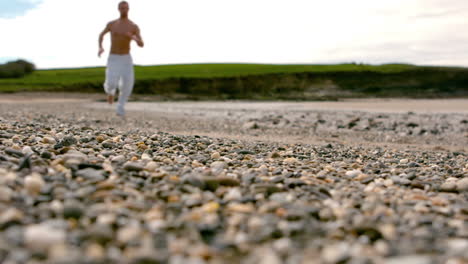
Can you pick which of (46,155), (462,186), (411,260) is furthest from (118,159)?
(462,186)

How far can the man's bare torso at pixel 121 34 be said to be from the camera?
1133cm

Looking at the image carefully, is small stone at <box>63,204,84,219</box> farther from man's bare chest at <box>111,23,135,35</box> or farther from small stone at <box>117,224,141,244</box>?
man's bare chest at <box>111,23,135,35</box>

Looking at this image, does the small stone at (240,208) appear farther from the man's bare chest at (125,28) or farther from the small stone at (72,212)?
the man's bare chest at (125,28)

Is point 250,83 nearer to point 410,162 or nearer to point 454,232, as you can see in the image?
point 410,162

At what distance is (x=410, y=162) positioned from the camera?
5410mm

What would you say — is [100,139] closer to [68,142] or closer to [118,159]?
[68,142]

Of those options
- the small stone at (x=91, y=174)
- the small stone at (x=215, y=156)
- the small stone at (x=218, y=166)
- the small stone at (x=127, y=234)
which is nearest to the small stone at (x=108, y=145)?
the small stone at (x=215, y=156)

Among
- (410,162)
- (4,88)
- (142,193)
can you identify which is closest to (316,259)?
(142,193)

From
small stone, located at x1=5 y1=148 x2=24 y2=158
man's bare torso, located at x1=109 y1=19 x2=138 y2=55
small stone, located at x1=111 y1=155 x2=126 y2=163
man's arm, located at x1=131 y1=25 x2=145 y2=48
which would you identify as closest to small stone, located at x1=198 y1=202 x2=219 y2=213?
small stone, located at x1=111 y1=155 x2=126 y2=163

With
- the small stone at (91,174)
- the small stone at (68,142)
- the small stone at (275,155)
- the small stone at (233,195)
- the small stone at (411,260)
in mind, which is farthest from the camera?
the small stone at (275,155)

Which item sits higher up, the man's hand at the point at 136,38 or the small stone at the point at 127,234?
the man's hand at the point at 136,38

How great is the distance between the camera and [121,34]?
1143cm

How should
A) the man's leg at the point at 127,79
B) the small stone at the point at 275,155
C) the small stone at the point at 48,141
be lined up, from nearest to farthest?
the small stone at the point at 48,141
the small stone at the point at 275,155
the man's leg at the point at 127,79

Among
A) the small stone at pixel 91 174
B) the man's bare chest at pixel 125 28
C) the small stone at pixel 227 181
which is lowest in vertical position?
the small stone at pixel 227 181
